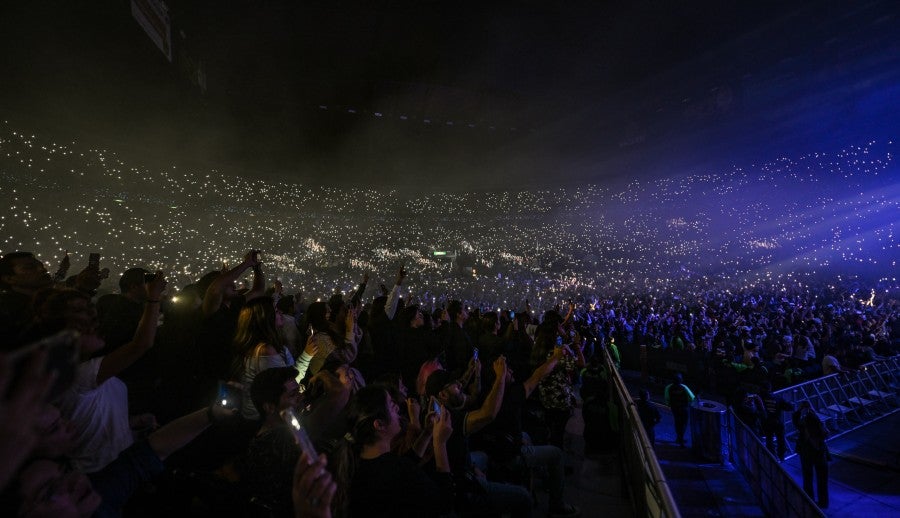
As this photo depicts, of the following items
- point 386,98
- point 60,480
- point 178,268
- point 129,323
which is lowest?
point 60,480

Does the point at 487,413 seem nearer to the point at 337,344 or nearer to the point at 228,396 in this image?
the point at 337,344

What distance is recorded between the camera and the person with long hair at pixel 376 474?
A: 192 cm

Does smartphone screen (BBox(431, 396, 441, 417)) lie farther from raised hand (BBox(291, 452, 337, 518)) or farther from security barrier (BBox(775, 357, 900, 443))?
security barrier (BBox(775, 357, 900, 443))

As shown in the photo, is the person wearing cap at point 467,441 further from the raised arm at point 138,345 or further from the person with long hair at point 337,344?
the raised arm at point 138,345

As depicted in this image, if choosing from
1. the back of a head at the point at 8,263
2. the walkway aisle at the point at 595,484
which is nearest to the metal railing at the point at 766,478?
the walkway aisle at the point at 595,484

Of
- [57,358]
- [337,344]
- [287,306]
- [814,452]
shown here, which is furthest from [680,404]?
[57,358]

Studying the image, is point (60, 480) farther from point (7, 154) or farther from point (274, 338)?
point (7, 154)

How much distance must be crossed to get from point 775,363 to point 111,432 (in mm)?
13504

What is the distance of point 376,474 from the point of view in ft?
6.50

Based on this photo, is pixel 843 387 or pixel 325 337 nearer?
pixel 325 337

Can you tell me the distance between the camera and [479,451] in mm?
4102

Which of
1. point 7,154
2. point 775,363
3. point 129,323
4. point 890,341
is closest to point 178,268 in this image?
point 7,154

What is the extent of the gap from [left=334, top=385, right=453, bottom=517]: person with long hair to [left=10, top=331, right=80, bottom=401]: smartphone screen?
1.30 m

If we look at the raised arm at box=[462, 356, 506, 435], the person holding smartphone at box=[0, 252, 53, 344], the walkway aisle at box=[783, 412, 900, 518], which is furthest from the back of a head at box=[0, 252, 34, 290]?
the walkway aisle at box=[783, 412, 900, 518]
